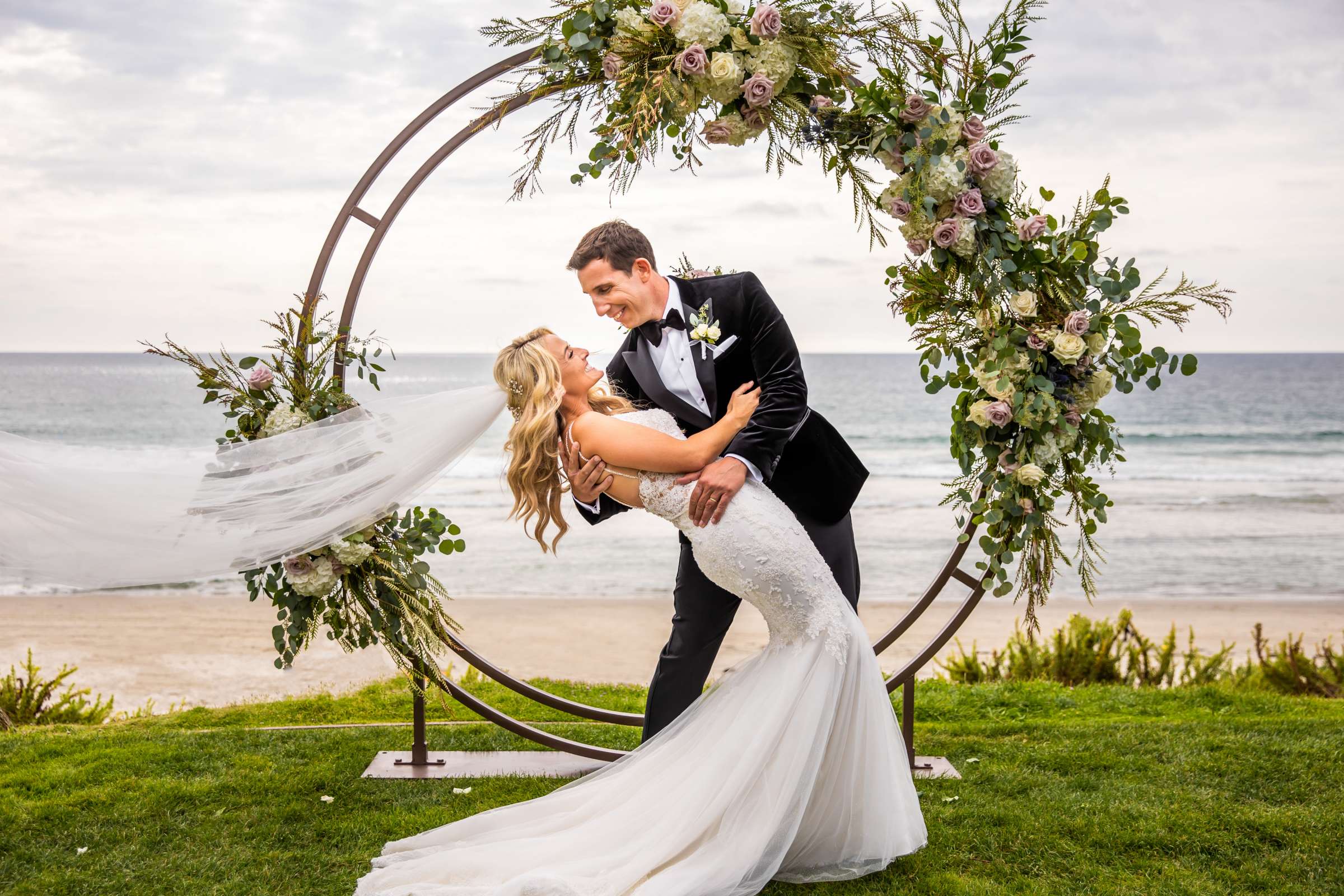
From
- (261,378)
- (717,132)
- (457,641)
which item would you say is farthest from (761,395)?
(261,378)

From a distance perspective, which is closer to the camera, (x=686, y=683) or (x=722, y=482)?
(x=722, y=482)

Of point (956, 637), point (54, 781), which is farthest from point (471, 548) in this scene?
point (54, 781)

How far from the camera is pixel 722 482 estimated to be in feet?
11.0

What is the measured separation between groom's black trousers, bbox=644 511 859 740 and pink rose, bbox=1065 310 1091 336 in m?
1.02

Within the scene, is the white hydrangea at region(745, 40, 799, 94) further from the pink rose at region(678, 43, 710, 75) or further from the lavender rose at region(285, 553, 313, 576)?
the lavender rose at region(285, 553, 313, 576)

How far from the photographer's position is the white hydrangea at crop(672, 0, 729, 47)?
11.2ft

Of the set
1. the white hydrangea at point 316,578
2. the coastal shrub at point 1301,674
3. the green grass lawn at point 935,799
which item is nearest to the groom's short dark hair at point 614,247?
the white hydrangea at point 316,578

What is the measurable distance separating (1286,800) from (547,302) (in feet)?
80.2

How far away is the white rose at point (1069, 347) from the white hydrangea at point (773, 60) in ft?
4.25

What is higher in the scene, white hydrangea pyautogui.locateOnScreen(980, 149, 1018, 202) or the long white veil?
white hydrangea pyautogui.locateOnScreen(980, 149, 1018, 202)

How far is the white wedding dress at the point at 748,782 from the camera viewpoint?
10.4 feet

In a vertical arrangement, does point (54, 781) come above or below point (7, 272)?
below

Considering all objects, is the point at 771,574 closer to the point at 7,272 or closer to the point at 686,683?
the point at 686,683

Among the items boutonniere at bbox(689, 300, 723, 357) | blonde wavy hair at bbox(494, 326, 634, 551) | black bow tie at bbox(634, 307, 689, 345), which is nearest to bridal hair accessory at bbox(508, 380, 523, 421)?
blonde wavy hair at bbox(494, 326, 634, 551)
